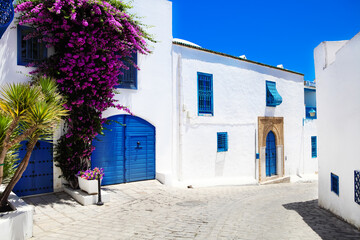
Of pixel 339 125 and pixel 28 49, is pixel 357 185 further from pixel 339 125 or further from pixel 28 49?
pixel 28 49

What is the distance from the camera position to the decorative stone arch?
48.2 ft

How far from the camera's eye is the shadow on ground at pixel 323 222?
5.90 m

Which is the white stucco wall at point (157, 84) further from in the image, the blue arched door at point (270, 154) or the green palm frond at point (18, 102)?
the blue arched door at point (270, 154)

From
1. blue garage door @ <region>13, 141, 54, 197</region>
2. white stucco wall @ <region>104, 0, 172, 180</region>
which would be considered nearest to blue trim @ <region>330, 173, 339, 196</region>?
white stucco wall @ <region>104, 0, 172, 180</region>

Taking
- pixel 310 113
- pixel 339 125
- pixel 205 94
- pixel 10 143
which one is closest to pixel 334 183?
pixel 339 125

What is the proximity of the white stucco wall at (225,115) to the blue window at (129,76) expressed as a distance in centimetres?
184

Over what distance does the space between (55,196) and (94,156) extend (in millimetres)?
1694

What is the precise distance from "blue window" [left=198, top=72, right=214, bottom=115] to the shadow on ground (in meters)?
5.23

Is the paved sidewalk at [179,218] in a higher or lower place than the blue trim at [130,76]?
lower

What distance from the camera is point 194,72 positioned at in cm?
1190

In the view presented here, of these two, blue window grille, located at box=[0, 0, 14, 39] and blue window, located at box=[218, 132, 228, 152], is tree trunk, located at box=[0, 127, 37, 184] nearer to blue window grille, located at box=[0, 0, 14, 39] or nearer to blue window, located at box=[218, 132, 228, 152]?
blue window grille, located at box=[0, 0, 14, 39]

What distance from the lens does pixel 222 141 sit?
42.4 ft

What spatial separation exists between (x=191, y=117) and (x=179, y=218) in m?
5.63

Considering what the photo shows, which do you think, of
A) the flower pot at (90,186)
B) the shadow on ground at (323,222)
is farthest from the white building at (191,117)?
the shadow on ground at (323,222)
